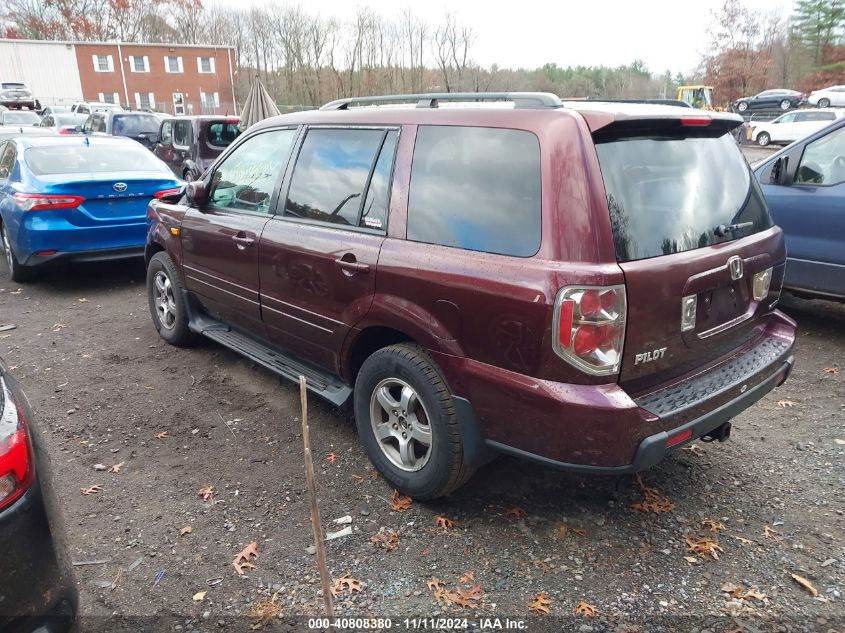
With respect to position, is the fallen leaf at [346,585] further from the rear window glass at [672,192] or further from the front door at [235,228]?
the front door at [235,228]

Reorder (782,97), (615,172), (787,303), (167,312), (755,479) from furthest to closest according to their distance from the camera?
(782,97)
(787,303)
(167,312)
(755,479)
(615,172)

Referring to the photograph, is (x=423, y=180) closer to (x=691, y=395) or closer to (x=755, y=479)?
(x=691, y=395)

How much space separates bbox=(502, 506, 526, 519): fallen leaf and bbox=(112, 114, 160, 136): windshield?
60.1ft

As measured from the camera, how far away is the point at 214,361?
5113mm

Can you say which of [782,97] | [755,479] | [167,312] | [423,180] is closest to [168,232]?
[167,312]

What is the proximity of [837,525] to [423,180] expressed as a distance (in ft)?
8.46

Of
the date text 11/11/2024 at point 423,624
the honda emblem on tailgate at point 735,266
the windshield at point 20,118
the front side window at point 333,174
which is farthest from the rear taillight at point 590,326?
the windshield at point 20,118

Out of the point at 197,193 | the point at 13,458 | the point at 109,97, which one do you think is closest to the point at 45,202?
the point at 197,193

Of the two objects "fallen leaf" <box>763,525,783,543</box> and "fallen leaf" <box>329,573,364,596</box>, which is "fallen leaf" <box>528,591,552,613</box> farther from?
"fallen leaf" <box>763,525,783,543</box>

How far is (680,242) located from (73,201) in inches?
252

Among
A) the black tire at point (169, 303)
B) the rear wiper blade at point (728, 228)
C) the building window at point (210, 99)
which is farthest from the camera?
the building window at point (210, 99)

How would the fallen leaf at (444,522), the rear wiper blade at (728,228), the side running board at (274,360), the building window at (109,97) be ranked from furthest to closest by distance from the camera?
1. the building window at (109,97)
2. the side running board at (274,360)
3. the fallen leaf at (444,522)
4. the rear wiper blade at (728,228)

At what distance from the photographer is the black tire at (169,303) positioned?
501 centimetres

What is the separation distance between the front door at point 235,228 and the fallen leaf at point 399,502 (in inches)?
62.1
